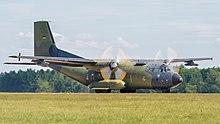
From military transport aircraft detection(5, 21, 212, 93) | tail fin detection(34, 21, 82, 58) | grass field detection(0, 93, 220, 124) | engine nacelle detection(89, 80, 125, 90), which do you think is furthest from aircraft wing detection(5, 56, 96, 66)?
grass field detection(0, 93, 220, 124)

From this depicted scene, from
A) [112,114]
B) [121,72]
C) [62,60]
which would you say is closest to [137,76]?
[121,72]

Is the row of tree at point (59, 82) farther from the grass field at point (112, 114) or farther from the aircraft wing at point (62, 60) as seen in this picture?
the grass field at point (112, 114)

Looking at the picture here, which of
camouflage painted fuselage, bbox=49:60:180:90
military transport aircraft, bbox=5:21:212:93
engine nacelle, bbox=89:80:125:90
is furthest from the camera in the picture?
engine nacelle, bbox=89:80:125:90

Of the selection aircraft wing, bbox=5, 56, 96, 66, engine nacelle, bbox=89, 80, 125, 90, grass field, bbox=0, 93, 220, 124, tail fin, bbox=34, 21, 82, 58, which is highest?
tail fin, bbox=34, 21, 82, 58

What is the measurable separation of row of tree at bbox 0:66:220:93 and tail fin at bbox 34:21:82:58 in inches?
1387

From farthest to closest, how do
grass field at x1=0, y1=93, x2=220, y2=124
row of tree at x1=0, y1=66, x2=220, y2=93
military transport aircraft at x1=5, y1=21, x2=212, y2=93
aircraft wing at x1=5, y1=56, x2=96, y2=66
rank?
row of tree at x1=0, y1=66, x2=220, y2=93
aircraft wing at x1=5, y1=56, x2=96, y2=66
military transport aircraft at x1=5, y1=21, x2=212, y2=93
grass field at x1=0, y1=93, x2=220, y2=124

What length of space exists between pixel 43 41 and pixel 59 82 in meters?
64.8

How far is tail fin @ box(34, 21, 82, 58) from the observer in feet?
250

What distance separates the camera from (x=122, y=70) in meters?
67.1

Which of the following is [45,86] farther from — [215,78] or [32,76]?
[215,78]

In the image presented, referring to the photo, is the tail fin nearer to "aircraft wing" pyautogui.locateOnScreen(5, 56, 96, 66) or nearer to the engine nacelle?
"aircraft wing" pyautogui.locateOnScreen(5, 56, 96, 66)

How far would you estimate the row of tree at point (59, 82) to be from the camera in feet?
372

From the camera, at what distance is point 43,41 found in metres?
76.7

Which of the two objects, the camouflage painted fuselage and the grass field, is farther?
Answer: the camouflage painted fuselage
